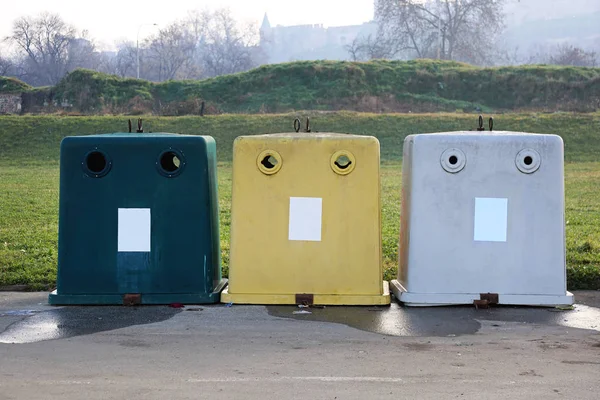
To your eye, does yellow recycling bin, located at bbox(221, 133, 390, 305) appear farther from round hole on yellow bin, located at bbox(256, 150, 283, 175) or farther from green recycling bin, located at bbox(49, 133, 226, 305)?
green recycling bin, located at bbox(49, 133, 226, 305)

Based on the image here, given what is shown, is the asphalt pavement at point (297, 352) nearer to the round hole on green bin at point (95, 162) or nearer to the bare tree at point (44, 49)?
the round hole on green bin at point (95, 162)

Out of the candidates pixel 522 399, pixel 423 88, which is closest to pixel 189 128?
pixel 423 88

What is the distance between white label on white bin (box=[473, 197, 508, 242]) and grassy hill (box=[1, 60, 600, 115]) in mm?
29232

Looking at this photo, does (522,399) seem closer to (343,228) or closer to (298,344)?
(298,344)

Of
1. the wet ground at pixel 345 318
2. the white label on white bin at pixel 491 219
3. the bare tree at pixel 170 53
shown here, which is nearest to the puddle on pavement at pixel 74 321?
the wet ground at pixel 345 318

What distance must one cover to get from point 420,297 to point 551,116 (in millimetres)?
23791

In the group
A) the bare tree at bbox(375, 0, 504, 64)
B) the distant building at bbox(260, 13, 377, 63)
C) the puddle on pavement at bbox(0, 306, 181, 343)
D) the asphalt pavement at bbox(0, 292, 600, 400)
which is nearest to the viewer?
the asphalt pavement at bbox(0, 292, 600, 400)

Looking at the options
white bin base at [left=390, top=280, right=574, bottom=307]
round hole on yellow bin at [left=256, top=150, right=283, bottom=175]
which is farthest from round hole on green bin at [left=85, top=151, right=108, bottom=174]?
white bin base at [left=390, top=280, right=574, bottom=307]

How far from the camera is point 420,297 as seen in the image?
567cm

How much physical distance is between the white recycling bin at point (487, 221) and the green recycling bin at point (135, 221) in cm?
136

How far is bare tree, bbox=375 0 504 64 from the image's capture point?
213 ft

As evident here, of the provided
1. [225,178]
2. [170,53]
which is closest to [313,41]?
[170,53]

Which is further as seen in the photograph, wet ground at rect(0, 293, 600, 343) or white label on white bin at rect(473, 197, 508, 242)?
white label on white bin at rect(473, 197, 508, 242)

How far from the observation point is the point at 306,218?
5633 millimetres
